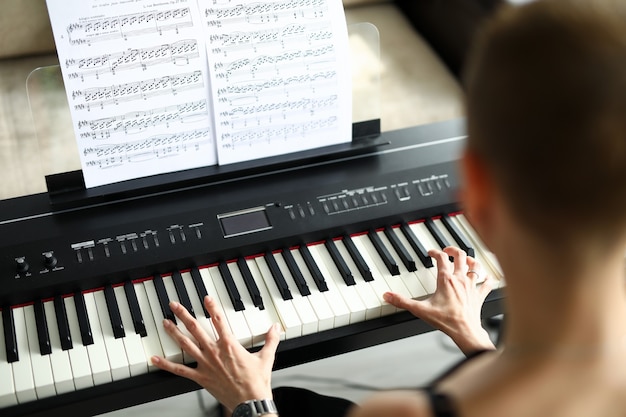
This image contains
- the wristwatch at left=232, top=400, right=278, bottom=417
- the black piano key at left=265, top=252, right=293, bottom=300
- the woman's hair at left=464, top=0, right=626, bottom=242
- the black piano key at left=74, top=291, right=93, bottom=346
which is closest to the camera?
the woman's hair at left=464, top=0, right=626, bottom=242

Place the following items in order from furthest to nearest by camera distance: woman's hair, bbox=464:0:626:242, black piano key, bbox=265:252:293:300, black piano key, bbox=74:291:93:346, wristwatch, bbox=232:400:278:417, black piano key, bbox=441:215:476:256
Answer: black piano key, bbox=441:215:476:256 → black piano key, bbox=265:252:293:300 → black piano key, bbox=74:291:93:346 → wristwatch, bbox=232:400:278:417 → woman's hair, bbox=464:0:626:242

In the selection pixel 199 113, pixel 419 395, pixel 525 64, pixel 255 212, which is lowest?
pixel 419 395

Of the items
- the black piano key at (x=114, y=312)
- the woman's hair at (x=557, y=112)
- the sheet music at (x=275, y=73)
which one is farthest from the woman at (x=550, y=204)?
the sheet music at (x=275, y=73)

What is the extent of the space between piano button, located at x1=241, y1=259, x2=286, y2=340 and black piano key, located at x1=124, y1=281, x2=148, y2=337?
223 millimetres

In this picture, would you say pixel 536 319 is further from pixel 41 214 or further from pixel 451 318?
pixel 41 214

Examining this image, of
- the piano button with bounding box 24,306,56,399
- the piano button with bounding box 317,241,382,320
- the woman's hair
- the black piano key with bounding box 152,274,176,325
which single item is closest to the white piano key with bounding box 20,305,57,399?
the piano button with bounding box 24,306,56,399

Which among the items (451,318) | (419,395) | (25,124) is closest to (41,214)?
(25,124)

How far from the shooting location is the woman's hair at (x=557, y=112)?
785 millimetres

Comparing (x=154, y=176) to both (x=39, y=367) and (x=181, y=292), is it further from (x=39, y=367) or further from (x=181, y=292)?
(x=39, y=367)

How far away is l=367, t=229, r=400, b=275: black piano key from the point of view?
171 cm

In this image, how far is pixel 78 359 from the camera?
1.51 metres

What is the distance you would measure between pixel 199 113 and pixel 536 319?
95cm

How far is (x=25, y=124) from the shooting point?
77.2 inches

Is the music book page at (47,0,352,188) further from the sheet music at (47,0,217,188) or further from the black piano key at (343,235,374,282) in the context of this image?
the black piano key at (343,235,374,282)
